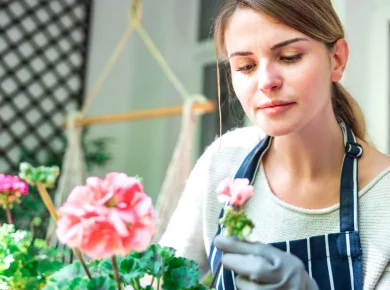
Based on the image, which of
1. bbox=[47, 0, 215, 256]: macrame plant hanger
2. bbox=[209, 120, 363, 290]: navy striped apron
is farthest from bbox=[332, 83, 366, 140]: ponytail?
bbox=[47, 0, 215, 256]: macrame plant hanger

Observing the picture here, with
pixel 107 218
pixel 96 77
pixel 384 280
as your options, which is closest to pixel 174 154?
pixel 96 77

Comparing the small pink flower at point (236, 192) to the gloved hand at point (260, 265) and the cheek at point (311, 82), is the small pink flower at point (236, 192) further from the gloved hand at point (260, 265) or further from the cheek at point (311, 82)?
the cheek at point (311, 82)

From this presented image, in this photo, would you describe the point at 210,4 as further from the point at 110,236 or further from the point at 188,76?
the point at 110,236

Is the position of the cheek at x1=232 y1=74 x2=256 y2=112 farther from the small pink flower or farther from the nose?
the small pink flower

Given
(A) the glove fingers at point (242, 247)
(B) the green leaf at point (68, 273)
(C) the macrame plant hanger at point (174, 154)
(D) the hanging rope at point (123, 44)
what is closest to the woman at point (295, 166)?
(A) the glove fingers at point (242, 247)

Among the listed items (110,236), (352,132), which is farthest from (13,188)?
(352,132)

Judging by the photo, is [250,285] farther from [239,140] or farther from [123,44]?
[123,44]

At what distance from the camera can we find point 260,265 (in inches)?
13.4

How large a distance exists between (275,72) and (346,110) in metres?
0.27

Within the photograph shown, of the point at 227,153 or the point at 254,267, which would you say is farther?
the point at 227,153

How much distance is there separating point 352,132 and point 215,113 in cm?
168

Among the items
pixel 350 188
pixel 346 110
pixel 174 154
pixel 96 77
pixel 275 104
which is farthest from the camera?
pixel 96 77

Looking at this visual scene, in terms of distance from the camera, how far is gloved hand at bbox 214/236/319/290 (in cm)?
34

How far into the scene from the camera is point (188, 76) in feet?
8.11
